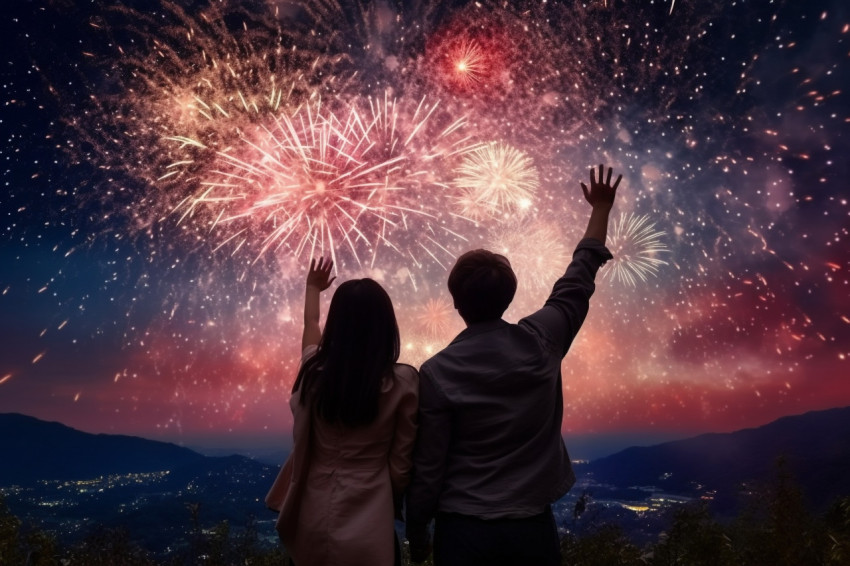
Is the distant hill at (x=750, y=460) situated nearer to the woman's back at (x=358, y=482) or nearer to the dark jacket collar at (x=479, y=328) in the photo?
the dark jacket collar at (x=479, y=328)

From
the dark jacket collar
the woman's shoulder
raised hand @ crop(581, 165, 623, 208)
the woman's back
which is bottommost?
the woman's back

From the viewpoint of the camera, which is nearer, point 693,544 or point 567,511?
point 693,544

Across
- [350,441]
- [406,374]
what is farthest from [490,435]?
[350,441]

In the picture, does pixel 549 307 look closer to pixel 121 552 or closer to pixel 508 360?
pixel 508 360

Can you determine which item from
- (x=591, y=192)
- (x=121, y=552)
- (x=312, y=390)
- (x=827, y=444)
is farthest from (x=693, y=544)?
(x=827, y=444)

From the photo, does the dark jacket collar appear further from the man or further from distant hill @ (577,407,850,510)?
distant hill @ (577,407,850,510)

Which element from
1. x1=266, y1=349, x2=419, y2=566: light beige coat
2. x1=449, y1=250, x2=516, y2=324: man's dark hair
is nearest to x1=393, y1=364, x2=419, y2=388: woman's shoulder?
x1=266, y1=349, x2=419, y2=566: light beige coat

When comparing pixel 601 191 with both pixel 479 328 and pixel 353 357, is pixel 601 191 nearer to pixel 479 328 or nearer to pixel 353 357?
pixel 479 328
